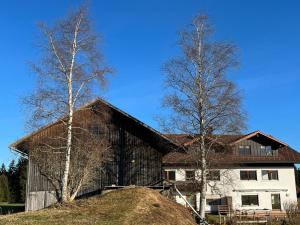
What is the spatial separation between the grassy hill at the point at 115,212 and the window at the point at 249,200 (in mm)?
26479

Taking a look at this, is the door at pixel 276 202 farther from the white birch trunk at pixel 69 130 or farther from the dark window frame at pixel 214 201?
the white birch trunk at pixel 69 130

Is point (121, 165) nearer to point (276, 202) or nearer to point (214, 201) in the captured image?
point (214, 201)

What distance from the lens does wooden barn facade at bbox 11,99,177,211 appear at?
108 feet

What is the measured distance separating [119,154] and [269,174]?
82.7 feet

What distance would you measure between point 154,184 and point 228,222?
6226mm

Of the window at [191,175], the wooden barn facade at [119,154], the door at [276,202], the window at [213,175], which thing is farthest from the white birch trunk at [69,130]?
the door at [276,202]

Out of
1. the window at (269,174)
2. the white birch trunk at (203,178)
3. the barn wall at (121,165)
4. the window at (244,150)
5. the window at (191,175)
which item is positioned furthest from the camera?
the window at (244,150)

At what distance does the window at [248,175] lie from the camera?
52.3m

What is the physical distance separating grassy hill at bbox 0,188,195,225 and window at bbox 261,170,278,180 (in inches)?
1108

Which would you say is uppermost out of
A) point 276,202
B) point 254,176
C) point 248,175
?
point 248,175

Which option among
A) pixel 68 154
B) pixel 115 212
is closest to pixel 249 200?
pixel 68 154

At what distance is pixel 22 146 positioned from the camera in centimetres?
Result: 3322

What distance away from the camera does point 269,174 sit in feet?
173

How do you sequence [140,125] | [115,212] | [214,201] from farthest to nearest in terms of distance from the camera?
[214,201], [140,125], [115,212]
